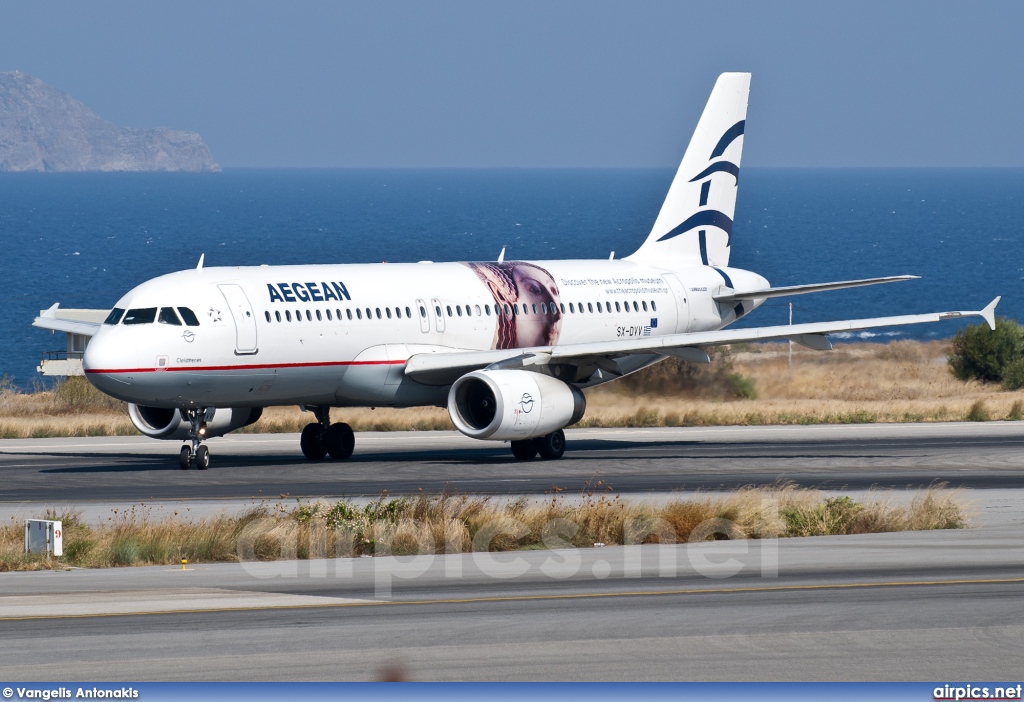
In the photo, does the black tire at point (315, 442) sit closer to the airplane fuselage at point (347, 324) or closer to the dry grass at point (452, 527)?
the airplane fuselage at point (347, 324)

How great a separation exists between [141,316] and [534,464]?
29.3ft

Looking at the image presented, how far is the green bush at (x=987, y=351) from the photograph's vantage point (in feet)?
203

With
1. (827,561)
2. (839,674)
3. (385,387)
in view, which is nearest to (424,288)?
(385,387)

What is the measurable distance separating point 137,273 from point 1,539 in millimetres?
129892

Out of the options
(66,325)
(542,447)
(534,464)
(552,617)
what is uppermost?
(66,325)

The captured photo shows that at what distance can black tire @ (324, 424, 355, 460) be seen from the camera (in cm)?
3834

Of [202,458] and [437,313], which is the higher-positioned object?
[437,313]


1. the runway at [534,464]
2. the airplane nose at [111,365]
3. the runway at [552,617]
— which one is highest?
the airplane nose at [111,365]

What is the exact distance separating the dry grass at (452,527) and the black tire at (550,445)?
1023cm

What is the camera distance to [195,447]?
35344 millimetres

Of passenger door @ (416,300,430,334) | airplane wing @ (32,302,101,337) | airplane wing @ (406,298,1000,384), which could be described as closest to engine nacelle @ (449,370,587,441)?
airplane wing @ (406,298,1000,384)

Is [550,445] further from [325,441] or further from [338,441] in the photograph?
[325,441]

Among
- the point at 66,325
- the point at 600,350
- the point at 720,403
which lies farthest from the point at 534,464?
the point at 720,403

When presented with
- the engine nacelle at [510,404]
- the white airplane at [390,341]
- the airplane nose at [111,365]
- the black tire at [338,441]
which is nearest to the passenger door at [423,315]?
the white airplane at [390,341]
